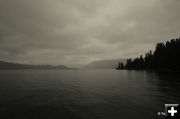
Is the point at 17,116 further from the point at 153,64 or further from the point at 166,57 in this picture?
the point at 153,64

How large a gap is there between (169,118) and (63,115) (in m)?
12.7

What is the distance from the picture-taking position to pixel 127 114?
15953 mm

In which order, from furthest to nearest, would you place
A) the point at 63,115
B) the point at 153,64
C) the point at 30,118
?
the point at 153,64
the point at 63,115
the point at 30,118

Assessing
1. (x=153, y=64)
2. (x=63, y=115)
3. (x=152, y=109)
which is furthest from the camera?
(x=153, y=64)

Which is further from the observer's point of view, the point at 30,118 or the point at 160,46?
the point at 160,46

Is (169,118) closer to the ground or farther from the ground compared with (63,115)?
farther from the ground

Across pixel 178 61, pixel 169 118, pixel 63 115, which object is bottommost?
pixel 63 115

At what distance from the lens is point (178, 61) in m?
127

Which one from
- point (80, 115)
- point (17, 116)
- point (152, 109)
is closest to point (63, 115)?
point (80, 115)

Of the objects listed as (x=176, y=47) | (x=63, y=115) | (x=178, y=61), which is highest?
(x=176, y=47)

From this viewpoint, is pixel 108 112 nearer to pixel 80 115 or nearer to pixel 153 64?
pixel 80 115

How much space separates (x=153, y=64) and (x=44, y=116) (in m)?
206

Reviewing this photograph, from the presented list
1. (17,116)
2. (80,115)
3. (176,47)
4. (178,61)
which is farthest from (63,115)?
(176,47)

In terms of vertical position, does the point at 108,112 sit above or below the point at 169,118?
below
